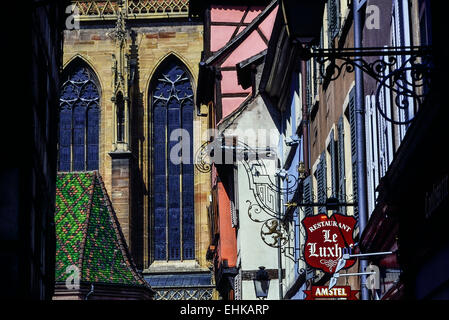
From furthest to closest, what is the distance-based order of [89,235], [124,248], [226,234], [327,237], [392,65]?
1. [124,248]
2. [89,235]
3. [226,234]
4. [327,237]
5. [392,65]

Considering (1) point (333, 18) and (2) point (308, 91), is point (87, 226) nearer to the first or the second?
(2) point (308, 91)

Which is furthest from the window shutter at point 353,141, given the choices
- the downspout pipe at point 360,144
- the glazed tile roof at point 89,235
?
the glazed tile roof at point 89,235

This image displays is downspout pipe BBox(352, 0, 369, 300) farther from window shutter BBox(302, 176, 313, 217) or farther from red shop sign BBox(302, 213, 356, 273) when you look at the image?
window shutter BBox(302, 176, 313, 217)

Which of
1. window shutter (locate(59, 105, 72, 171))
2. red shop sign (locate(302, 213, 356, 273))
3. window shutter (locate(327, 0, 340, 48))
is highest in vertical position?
window shutter (locate(59, 105, 72, 171))

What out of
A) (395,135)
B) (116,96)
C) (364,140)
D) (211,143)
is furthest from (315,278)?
(116,96)

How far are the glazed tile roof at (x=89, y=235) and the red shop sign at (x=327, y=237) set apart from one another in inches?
823

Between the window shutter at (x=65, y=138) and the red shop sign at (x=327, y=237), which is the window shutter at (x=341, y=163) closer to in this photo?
the red shop sign at (x=327, y=237)

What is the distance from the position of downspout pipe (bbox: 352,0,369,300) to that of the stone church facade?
3149 cm

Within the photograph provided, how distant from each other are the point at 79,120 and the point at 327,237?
34228 millimetres

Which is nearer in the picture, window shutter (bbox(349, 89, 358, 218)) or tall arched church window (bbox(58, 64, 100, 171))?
window shutter (bbox(349, 89, 358, 218))

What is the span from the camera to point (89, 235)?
35750 millimetres

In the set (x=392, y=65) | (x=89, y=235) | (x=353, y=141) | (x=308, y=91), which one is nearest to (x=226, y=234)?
(x=89, y=235)

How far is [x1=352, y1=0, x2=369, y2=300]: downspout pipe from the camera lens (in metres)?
13.1

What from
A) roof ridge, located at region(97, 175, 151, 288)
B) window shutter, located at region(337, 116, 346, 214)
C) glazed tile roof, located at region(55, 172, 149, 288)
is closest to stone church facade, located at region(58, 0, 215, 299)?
roof ridge, located at region(97, 175, 151, 288)
